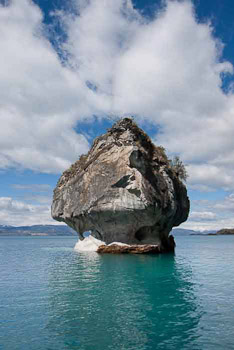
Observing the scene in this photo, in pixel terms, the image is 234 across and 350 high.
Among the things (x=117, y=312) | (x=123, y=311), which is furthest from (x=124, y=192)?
(x=117, y=312)

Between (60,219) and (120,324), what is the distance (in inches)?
1609

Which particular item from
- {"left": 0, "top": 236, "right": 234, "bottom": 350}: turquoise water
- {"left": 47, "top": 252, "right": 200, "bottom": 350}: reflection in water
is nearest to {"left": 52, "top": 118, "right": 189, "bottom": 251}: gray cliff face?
{"left": 47, "top": 252, "right": 200, "bottom": 350}: reflection in water

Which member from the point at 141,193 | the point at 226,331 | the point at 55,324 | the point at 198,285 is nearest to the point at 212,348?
the point at 226,331

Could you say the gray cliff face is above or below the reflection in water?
above

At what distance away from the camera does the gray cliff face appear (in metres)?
39.8

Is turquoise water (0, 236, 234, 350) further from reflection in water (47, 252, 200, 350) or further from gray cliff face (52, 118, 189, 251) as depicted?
gray cliff face (52, 118, 189, 251)

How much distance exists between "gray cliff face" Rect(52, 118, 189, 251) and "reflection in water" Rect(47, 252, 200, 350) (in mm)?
14803

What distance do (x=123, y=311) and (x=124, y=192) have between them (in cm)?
2544

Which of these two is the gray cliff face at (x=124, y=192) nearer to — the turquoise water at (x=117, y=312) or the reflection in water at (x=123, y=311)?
the reflection in water at (x=123, y=311)

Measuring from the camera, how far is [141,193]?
128 feet

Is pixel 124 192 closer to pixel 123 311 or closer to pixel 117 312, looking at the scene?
pixel 123 311

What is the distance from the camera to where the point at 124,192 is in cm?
3991

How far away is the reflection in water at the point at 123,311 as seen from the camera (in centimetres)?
1122

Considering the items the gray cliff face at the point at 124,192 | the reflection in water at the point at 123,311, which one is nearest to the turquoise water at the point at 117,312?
the reflection in water at the point at 123,311
